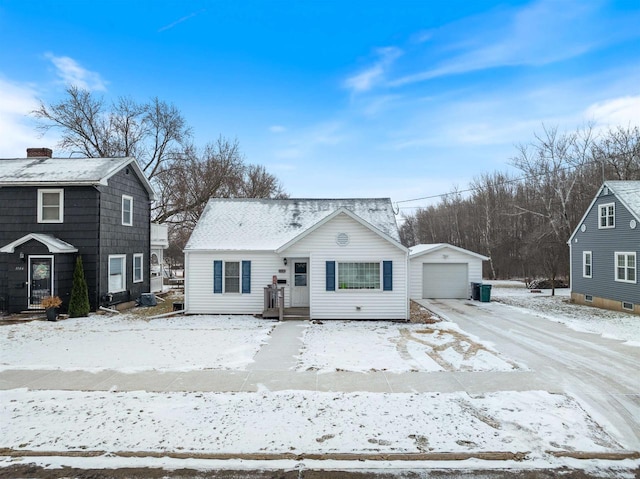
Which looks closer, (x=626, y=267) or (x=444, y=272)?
(x=626, y=267)

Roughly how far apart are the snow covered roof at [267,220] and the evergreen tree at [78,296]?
4.09 meters

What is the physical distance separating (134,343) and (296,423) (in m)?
6.58

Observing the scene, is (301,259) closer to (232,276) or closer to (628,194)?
(232,276)

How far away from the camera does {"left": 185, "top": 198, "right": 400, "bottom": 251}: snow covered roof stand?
1478cm

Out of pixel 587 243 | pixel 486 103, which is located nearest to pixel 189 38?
pixel 486 103

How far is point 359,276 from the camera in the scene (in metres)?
13.4

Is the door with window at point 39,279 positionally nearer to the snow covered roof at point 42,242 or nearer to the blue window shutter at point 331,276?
the snow covered roof at point 42,242

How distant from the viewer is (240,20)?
14.6 meters

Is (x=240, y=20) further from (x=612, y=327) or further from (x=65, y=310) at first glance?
(x=612, y=327)

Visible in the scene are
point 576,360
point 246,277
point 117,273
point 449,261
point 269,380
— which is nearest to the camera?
point 269,380

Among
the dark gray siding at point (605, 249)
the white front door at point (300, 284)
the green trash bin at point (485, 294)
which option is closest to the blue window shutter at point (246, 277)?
the white front door at point (300, 284)

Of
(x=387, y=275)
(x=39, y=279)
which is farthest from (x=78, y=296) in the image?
(x=387, y=275)

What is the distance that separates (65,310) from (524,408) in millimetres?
15668

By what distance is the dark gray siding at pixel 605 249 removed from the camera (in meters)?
15.4
